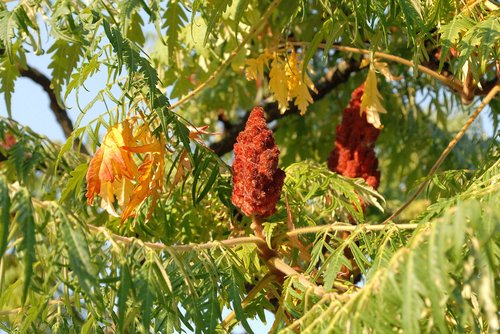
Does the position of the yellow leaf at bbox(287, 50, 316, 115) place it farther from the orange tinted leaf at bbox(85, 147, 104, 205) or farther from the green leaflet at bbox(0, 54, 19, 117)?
the orange tinted leaf at bbox(85, 147, 104, 205)

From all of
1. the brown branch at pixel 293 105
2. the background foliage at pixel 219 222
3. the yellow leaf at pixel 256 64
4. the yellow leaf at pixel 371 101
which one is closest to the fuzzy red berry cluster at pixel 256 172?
the background foliage at pixel 219 222

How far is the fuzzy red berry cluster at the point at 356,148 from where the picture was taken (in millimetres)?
4324

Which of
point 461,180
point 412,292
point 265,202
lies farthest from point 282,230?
point 412,292

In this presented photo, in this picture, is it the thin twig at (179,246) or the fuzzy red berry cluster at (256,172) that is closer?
the thin twig at (179,246)

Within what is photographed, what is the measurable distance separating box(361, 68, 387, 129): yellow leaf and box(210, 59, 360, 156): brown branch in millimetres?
1178

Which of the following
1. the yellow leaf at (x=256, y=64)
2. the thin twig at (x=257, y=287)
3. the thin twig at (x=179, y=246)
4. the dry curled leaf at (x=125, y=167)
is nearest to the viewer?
the thin twig at (x=179, y=246)

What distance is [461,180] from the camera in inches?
139

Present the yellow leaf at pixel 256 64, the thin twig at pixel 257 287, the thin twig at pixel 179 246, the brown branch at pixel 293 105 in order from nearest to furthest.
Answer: the thin twig at pixel 179 246
the thin twig at pixel 257 287
the yellow leaf at pixel 256 64
the brown branch at pixel 293 105

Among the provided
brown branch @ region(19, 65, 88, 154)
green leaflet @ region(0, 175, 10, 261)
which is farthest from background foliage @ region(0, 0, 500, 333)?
brown branch @ region(19, 65, 88, 154)

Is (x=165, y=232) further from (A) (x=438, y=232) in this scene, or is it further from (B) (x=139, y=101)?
(A) (x=438, y=232)

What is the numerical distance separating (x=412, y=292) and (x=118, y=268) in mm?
818

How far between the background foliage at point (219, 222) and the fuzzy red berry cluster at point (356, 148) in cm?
23

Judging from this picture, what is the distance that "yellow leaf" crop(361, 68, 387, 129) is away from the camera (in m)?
4.11

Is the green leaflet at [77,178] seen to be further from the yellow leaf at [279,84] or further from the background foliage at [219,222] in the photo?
the yellow leaf at [279,84]
